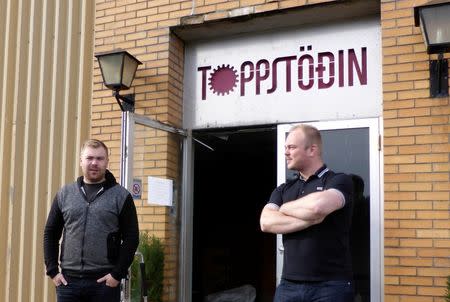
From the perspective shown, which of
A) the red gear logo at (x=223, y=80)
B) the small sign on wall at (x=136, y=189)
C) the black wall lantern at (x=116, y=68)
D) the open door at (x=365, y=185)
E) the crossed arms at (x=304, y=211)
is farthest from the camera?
the red gear logo at (x=223, y=80)

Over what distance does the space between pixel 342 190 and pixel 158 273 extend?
2486mm

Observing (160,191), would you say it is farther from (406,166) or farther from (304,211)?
(304,211)

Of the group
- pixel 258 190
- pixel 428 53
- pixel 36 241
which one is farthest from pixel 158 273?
pixel 258 190

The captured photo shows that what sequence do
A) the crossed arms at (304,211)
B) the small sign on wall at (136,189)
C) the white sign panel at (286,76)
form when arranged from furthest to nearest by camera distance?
the white sign panel at (286,76)
the small sign on wall at (136,189)
the crossed arms at (304,211)

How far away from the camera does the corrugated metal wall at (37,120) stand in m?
6.05

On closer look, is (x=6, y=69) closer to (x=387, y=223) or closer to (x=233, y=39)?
(x=233, y=39)

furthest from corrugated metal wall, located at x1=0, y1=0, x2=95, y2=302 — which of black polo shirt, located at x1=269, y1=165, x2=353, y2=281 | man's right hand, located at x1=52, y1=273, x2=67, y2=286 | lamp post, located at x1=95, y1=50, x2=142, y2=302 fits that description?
black polo shirt, located at x1=269, y1=165, x2=353, y2=281

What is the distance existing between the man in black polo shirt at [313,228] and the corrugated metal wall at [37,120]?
311 cm

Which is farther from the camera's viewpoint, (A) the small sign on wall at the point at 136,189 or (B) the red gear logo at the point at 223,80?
(B) the red gear logo at the point at 223,80

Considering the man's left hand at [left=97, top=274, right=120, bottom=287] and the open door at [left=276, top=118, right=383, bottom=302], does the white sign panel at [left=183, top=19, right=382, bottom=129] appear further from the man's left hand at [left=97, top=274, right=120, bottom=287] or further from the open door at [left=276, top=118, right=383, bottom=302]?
the man's left hand at [left=97, top=274, right=120, bottom=287]

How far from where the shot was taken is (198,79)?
5727mm

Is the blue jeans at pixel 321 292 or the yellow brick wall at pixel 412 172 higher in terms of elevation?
the yellow brick wall at pixel 412 172

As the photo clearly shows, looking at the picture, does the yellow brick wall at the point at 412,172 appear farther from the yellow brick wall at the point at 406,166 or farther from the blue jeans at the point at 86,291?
the blue jeans at the point at 86,291

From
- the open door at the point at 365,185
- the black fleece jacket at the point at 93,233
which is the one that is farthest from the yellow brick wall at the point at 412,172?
the black fleece jacket at the point at 93,233
